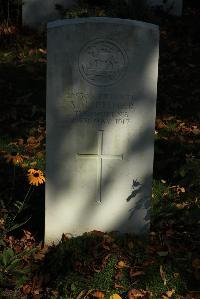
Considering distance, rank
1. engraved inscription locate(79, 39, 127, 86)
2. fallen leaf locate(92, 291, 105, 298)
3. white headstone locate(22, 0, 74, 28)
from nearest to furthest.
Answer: fallen leaf locate(92, 291, 105, 298)
engraved inscription locate(79, 39, 127, 86)
white headstone locate(22, 0, 74, 28)

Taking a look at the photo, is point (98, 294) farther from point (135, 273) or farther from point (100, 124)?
point (100, 124)

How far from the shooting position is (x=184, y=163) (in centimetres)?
582

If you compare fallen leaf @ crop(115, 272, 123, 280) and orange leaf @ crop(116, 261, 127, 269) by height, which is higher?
orange leaf @ crop(116, 261, 127, 269)

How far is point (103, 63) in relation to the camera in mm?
4258

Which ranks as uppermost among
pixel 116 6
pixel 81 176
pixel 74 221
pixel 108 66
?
pixel 116 6

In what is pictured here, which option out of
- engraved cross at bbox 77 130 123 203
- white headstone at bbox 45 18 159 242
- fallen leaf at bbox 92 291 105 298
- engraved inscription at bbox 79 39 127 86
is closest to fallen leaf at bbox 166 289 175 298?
fallen leaf at bbox 92 291 105 298

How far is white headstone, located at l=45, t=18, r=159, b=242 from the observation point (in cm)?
418

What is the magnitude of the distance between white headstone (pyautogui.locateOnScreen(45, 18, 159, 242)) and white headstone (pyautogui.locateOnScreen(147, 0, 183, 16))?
21.5 ft

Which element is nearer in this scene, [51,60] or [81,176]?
[51,60]

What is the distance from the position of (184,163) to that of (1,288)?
94.0 inches

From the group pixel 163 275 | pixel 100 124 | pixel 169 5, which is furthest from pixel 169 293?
pixel 169 5

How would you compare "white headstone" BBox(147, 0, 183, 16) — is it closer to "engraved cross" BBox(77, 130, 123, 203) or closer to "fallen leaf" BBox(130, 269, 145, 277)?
"engraved cross" BBox(77, 130, 123, 203)

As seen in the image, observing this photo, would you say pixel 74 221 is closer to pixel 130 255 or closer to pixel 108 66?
pixel 130 255

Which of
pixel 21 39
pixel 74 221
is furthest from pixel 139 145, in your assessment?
pixel 21 39
